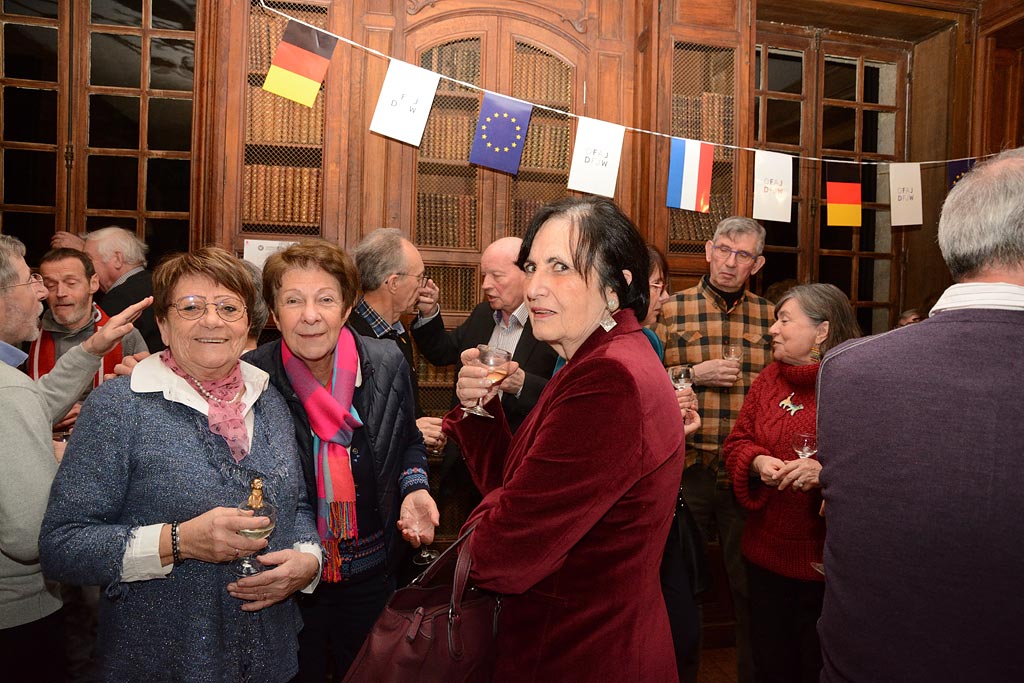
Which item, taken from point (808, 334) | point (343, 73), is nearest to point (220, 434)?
point (808, 334)

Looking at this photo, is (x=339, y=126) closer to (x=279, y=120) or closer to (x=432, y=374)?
(x=279, y=120)

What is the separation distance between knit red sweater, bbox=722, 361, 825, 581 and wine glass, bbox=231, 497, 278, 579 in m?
1.72

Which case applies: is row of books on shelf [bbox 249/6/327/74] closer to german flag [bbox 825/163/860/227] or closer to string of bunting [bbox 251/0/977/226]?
string of bunting [bbox 251/0/977/226]

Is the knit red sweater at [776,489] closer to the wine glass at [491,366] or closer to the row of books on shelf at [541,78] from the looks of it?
the wine glass at [491,366]

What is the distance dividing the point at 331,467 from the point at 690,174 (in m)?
3.03

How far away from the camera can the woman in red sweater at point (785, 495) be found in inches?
98.8

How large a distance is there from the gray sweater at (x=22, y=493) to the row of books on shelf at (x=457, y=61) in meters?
3.10

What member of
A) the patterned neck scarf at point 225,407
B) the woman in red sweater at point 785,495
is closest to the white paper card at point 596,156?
the woman in red sweater at point 785,495

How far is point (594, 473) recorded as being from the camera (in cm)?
128

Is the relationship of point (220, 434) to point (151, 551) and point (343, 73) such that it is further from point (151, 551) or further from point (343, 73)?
point (343, 73)

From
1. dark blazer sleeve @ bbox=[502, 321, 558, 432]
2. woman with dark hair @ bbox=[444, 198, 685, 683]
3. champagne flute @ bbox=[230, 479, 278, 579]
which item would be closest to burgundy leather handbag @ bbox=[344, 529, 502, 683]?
woman with dark hair @ bbox=[444, 198, 685, 683]

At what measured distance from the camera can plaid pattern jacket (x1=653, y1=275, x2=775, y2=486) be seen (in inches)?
135

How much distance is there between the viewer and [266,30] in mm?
4008

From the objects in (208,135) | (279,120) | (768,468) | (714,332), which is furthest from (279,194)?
(768,468)
